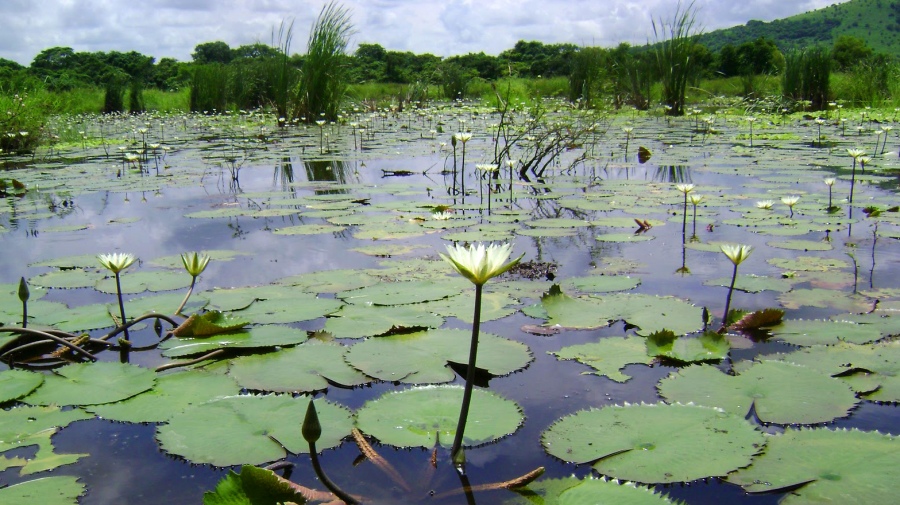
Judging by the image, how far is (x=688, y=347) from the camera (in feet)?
5.86

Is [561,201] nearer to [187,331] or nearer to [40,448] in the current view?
[187,331]

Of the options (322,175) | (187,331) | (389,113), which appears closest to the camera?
(187,331)

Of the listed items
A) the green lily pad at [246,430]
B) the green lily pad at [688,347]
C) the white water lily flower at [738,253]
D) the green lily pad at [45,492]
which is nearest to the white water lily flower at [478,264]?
the green lily pad at [246,430]

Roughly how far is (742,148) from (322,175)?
14.5ft

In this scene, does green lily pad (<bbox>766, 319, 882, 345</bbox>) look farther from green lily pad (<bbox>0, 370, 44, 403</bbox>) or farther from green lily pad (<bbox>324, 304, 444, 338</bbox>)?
green lily pad (<bbox>0, 370, 44, 403</bbox>)

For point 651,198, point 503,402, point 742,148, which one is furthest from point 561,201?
point 742,148

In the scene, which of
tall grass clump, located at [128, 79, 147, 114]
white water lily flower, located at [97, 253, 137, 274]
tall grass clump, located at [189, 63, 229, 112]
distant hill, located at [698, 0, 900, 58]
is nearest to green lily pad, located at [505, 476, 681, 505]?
white water lily flower, located at [97, 253, 137, 274]

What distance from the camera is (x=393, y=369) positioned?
1679mm

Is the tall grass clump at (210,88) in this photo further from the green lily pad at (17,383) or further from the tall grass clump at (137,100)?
the green lily pad at (17,383)

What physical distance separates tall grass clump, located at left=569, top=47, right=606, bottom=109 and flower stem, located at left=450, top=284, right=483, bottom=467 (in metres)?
11.4

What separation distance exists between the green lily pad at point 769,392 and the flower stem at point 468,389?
55 centimetres

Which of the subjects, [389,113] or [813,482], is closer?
[813,482]

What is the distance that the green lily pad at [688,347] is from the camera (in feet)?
5.68

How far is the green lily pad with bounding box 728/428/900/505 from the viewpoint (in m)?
1.09
